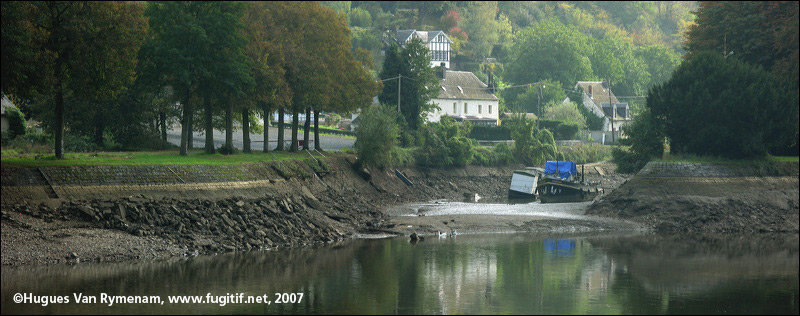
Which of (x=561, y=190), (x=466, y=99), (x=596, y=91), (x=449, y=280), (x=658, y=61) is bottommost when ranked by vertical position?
(x=449, y=280)

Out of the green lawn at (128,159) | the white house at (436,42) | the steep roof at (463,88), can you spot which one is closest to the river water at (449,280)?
the green lawn at (128,159)

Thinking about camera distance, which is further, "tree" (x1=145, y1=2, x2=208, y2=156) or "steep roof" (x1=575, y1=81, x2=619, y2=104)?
"steep roof" (x1=575, y1=81, x2=619, y2=104)

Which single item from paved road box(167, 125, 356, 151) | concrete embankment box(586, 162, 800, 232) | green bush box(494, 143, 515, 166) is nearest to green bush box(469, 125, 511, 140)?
green bush box(494, 143, 515, 166)

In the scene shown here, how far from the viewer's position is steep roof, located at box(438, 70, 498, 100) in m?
127

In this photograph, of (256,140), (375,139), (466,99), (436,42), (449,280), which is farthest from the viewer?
(436,42)

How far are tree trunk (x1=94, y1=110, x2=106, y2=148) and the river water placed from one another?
24.1 metres

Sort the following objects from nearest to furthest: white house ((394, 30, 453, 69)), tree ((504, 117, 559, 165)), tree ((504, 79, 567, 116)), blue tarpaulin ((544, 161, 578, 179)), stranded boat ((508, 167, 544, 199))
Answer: stranded boat ((508, 167, 544, 199)), blue tarpaulin ((544, 161, 578, 179)), tree ((504, 117, 559, 165)), tree ((504, 79, 567, 116)), white house ((394, 30, 453, 69))

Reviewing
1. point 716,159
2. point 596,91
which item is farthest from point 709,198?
point 596,91

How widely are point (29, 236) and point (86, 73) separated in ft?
37.7

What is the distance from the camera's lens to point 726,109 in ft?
221

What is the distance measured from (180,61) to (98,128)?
13.0 metres

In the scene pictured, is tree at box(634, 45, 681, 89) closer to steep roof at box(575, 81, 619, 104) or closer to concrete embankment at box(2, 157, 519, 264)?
steep roof at box(575, 81, 619, 104)

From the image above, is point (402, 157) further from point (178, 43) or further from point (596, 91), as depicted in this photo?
point (596, 91)

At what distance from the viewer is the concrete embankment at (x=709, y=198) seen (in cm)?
6228
